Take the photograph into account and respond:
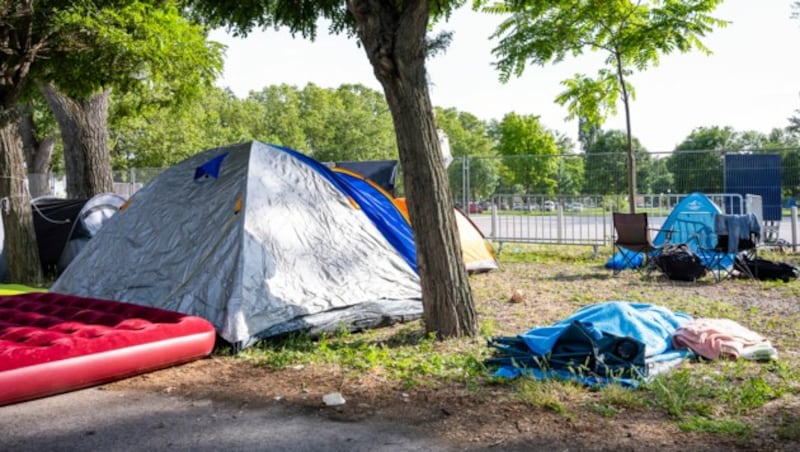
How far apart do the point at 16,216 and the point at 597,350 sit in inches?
385

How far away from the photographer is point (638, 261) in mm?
11453

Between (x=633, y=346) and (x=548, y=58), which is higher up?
(x=548, y=58)

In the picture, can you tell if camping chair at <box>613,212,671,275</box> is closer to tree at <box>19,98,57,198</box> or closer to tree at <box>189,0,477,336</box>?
tree at <box>189,0,477,336</box>

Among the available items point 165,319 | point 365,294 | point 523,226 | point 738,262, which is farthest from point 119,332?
point 523,226

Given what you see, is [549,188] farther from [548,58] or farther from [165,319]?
[165,319]

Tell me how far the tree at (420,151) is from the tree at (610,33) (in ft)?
19.2

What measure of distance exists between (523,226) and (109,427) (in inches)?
482

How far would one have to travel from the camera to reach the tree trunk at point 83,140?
1283cm

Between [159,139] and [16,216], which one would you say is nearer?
[16,216]

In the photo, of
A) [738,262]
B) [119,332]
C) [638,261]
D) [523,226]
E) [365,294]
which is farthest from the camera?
[523,226]

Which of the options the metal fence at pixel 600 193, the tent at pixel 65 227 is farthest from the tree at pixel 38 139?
the metal fence at pixel 600 193

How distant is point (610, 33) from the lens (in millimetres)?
12312

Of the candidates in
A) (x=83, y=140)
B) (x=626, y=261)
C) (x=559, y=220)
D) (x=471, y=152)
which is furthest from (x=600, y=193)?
(x=471, y=152)

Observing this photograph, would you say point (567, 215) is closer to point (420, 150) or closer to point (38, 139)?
point (420, 150)
